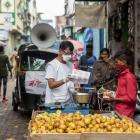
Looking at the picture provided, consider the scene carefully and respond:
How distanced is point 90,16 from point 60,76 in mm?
11742

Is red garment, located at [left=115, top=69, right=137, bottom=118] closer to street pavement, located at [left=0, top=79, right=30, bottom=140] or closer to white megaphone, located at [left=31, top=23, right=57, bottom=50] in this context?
street pavement, located at [left=0, top=79, right=30, bottom=140]

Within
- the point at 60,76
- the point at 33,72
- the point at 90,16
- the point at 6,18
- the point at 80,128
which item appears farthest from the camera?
the point at 6,18

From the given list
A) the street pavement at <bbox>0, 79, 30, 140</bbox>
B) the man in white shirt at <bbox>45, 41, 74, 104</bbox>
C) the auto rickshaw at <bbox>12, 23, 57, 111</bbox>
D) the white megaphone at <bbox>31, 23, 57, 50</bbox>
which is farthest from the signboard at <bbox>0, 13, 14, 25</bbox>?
the man in white shirt at <bbox>45, 41, 74, 104</bbox>

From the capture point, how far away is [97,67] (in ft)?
42.0

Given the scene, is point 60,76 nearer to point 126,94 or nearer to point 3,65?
point 126,94

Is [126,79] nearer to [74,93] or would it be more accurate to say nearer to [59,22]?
[74,93]

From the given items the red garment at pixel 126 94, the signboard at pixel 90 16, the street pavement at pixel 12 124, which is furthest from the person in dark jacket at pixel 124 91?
the signboard at pixel 90 16

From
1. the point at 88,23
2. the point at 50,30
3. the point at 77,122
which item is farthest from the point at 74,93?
the point at 88,23

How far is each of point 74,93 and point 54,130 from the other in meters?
3.22

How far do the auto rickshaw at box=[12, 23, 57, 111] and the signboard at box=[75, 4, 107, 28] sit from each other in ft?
14.7

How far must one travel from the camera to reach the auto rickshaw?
557 inches

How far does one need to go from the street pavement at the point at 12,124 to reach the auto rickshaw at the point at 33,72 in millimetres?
368

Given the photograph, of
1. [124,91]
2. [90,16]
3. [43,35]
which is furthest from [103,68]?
[90,16]

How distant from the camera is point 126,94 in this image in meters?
8.02
